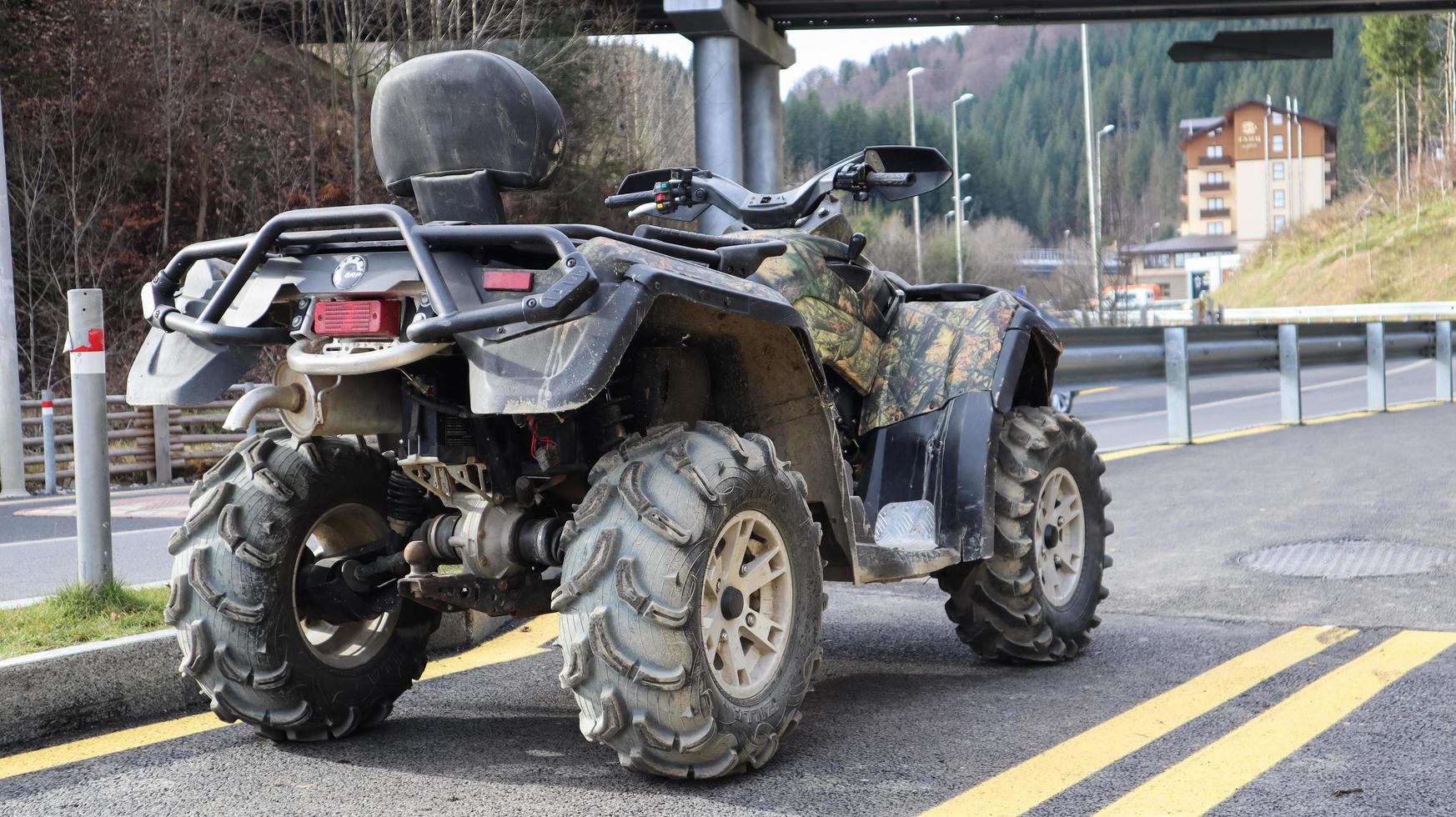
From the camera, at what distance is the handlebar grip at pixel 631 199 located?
5.37 m

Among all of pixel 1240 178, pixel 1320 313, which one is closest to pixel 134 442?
pixel 1320 313

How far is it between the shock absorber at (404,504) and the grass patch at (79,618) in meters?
1.21

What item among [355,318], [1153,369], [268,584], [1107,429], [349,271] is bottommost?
[1107,429]

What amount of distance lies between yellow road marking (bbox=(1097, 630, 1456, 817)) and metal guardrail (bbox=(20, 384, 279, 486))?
12722 mm

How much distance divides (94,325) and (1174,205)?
14436 cm

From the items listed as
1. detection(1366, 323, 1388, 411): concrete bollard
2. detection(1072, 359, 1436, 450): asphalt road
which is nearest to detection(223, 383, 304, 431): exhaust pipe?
detection(1072, 359, 1436, 450): asphalt road

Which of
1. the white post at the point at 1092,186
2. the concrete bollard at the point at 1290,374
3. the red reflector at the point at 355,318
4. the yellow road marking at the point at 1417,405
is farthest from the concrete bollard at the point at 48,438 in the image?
the white post at the point at 1092,186

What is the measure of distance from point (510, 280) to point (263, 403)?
73 centimetres

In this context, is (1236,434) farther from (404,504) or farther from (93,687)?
(93,687)

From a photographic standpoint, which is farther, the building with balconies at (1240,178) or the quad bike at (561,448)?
the building with balconies at (1240,178)

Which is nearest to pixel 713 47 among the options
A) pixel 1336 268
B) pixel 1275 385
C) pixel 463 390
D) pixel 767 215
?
pixel 1275 385

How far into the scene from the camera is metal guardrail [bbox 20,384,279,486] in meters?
15.6

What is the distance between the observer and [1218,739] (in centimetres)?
409

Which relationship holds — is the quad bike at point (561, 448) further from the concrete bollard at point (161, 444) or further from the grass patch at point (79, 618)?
the concrete bollard at point (161, 444)
